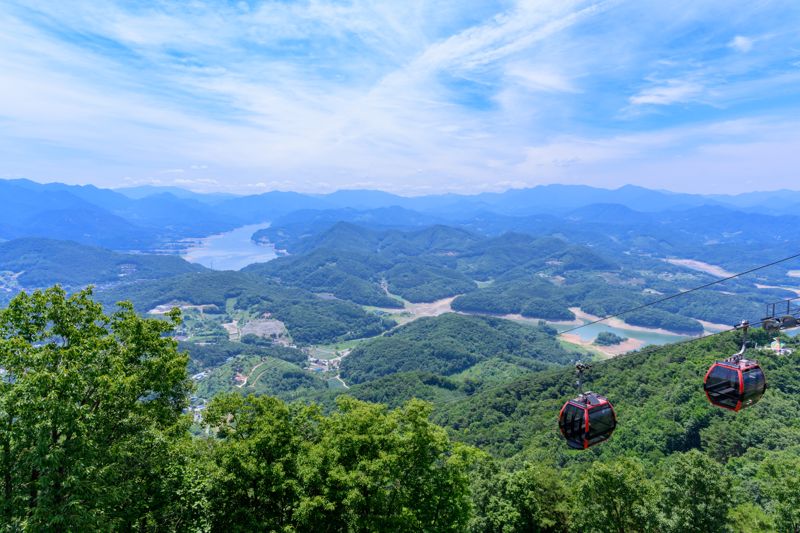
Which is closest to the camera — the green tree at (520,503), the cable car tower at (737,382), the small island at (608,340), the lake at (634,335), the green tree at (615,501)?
the cable car tower at (737,382)

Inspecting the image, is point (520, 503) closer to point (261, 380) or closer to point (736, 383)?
point (736, 383)

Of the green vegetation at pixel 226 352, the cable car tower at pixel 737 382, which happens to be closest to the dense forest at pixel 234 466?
the cable car tower at pixel 737 382

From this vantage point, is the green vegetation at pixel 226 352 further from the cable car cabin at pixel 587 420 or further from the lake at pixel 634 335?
the cable car cabin at pixel 587 420

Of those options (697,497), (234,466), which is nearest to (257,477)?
(234,466)

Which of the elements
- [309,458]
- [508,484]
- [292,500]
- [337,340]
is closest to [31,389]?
[309,458]

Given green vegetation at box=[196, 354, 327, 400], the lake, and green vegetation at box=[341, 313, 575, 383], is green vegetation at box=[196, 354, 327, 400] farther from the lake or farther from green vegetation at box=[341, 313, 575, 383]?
the lake

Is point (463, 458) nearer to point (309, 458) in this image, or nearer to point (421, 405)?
point (421, 405)

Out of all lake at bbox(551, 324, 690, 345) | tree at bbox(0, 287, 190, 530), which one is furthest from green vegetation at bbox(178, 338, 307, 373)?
tree at bbox(0, 287, 190, 530)
